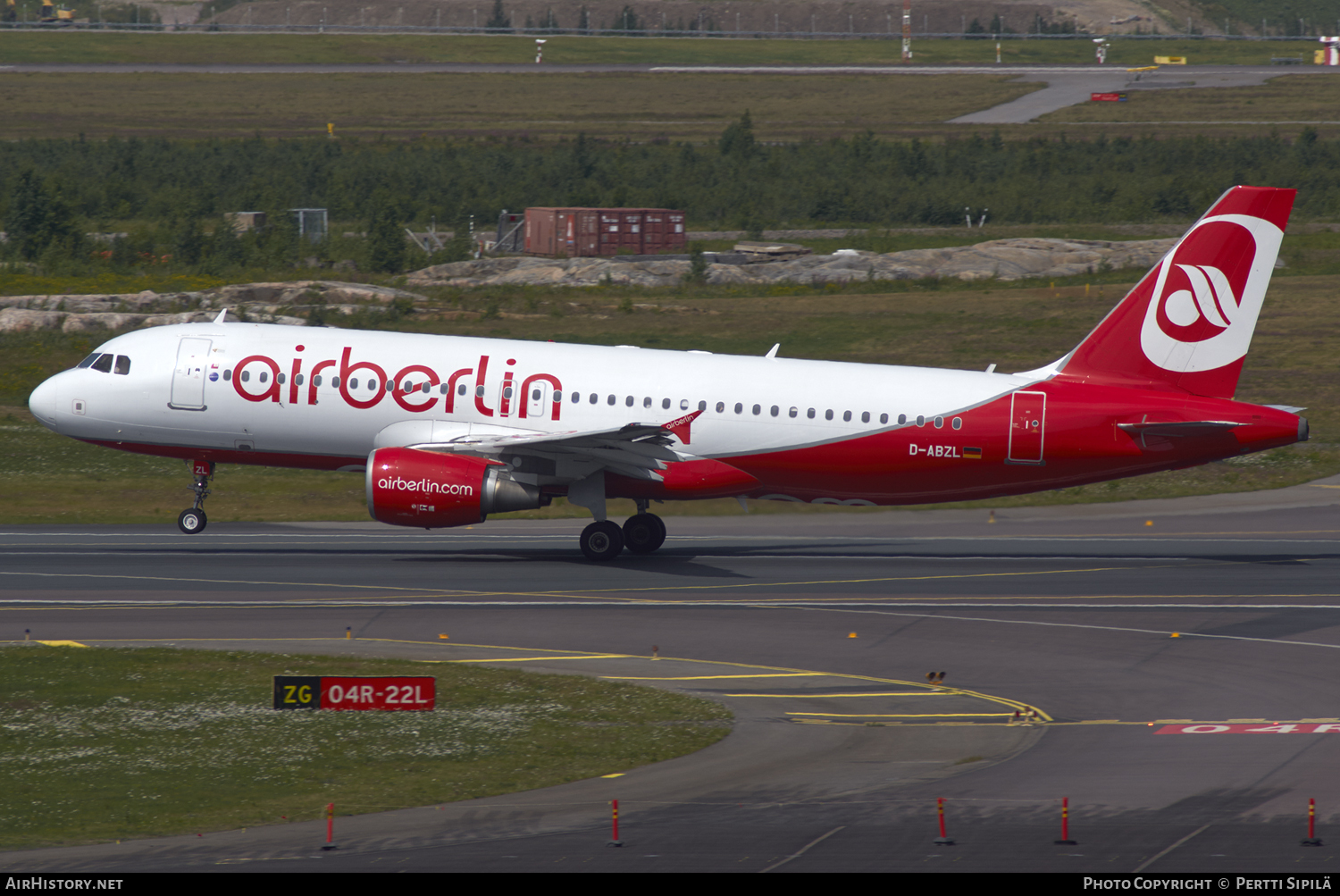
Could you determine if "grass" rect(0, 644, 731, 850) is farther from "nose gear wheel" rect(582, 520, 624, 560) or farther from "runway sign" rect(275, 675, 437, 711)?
"nose gear wheel" rect(582, 520, 624, 560)

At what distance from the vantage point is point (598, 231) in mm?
85812

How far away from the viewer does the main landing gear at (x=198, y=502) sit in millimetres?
36250

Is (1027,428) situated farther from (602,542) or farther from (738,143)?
(738,143)

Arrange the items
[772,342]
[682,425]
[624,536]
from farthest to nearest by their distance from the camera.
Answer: [772,342] < [624,536] < [682,425]

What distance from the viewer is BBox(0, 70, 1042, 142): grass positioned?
454 feet

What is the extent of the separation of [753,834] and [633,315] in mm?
51477

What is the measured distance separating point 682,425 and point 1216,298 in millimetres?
13007

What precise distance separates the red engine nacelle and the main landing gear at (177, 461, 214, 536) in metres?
5.62

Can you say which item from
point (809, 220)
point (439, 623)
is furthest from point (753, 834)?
point (809, 220)

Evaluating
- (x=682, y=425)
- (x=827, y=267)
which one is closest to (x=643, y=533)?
(x=682, y=425)

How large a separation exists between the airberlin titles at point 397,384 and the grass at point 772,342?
771cm

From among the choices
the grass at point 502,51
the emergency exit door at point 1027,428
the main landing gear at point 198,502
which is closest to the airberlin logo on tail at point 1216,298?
the emergency exit door at point 1027,428

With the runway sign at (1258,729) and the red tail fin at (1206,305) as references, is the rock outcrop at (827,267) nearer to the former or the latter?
the red tail fin at (1206,305)

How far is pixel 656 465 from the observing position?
35.0m
